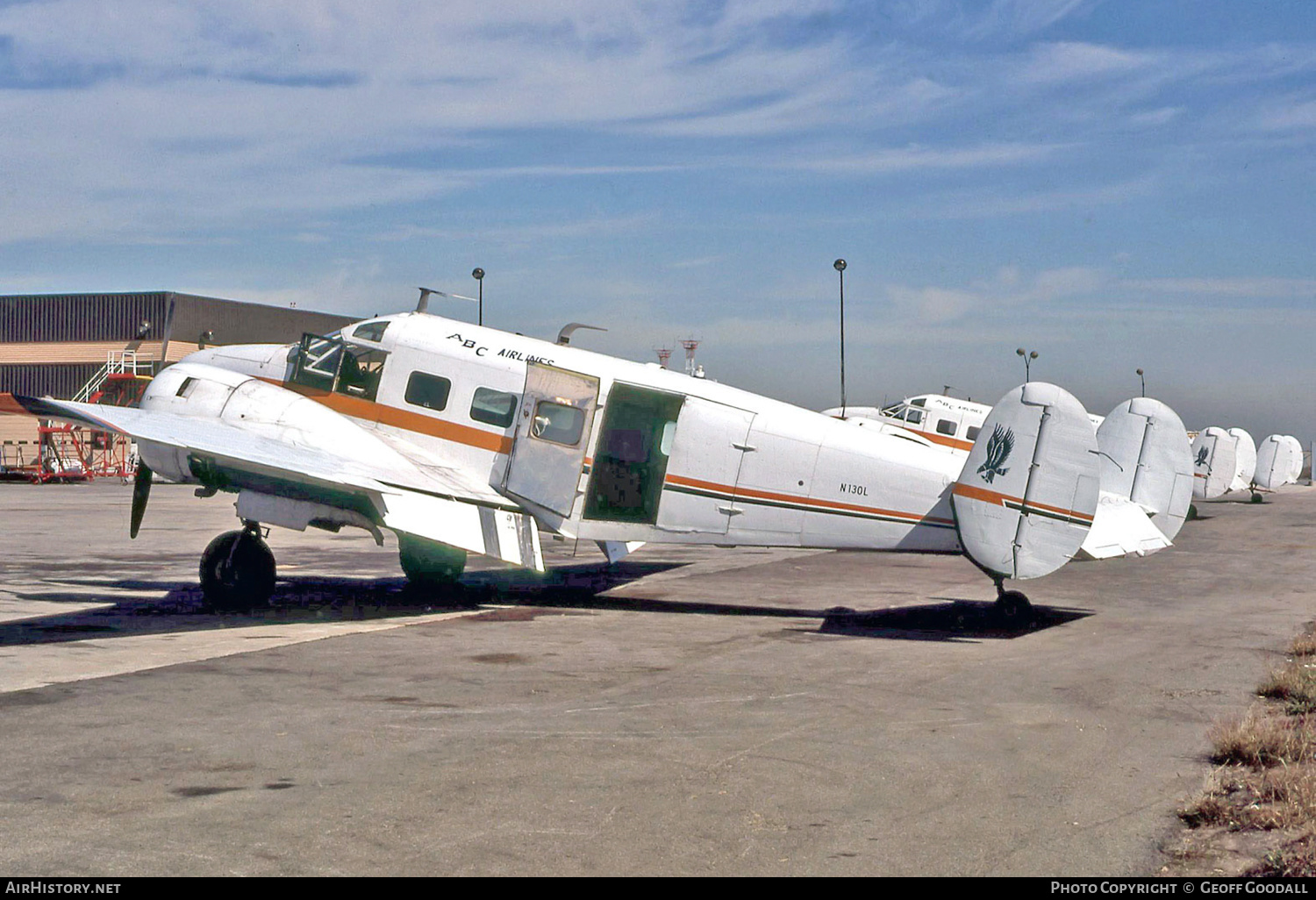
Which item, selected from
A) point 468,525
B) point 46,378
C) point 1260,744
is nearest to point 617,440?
point 468,525

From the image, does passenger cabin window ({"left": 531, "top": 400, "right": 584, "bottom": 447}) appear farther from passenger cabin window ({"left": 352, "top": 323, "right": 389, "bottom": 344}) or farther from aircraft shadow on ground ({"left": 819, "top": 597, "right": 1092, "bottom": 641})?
aircraft shadow on ground ({"left": 819, "top": 597, "right": 1092, "bottom": 641})

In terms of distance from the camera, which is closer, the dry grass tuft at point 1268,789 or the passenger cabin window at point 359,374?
the dry grass tuft at point 1268,789

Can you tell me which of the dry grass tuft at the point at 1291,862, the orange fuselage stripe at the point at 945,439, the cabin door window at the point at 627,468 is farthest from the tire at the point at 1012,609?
the orange fuselage stripe at the point at 945,439

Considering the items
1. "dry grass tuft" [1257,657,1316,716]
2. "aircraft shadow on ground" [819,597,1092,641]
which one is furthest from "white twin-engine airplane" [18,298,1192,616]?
"dry grass tuft" [1257,657,1316,716]

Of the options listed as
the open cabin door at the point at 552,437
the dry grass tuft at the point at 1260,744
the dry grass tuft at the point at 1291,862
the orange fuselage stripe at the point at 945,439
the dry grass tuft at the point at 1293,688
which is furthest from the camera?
the orange fuselage stripe at the point at 945,439

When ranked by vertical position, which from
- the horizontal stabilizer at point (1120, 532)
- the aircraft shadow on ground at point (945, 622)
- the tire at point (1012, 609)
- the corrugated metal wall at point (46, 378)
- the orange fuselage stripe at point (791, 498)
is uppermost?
the horizontal stabilizer at point (1120, 532)

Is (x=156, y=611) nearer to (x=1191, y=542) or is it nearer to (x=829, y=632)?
(x=829, y=632)

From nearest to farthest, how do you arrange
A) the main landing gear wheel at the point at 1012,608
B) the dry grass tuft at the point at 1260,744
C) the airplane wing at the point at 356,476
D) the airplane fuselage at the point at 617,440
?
the dry grass tuft at the point at 1260,744 → the airplane wing at the point at 356,476 → the main landing gear wheel at the point at 1012,608 → the airplane fuselage at the point at 617,440

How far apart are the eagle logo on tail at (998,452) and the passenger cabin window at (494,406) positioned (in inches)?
253

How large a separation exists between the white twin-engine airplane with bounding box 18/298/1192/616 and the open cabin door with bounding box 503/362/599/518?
0.08 feet

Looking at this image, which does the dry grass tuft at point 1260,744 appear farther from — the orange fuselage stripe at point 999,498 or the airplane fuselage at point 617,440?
the airplane fuselage at point 617,440

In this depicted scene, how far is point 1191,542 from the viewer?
→ 3300 centimetres

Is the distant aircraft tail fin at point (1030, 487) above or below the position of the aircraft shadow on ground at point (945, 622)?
above

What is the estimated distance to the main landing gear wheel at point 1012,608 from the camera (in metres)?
15.3
